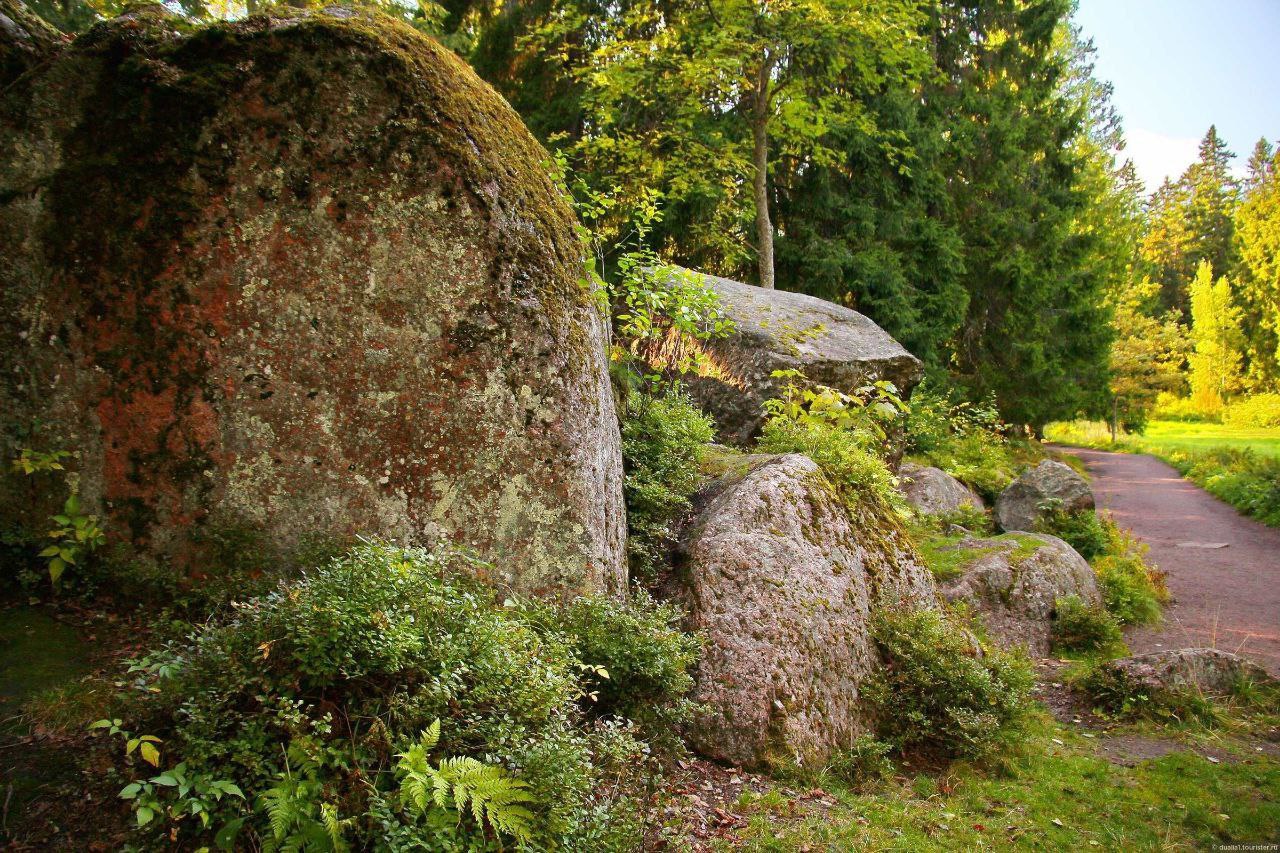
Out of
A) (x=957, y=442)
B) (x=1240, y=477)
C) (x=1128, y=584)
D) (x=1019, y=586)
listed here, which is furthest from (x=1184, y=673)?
(x=1240, y=477)

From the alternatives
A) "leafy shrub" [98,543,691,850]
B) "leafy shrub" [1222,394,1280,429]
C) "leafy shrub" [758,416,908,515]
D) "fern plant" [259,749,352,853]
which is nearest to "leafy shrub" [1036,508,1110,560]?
"leafy shrub" [758,416,908,515]

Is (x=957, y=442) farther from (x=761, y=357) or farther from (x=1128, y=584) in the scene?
(x=761, y=357)

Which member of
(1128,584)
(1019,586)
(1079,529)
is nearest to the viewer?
(1019,586)

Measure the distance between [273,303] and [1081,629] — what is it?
938 centimetres

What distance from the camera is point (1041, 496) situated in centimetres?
1267

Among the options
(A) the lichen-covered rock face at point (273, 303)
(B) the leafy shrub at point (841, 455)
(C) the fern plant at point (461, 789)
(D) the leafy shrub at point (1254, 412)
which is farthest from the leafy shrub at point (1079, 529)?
(D) the leafy shrub at point (1254, 412)

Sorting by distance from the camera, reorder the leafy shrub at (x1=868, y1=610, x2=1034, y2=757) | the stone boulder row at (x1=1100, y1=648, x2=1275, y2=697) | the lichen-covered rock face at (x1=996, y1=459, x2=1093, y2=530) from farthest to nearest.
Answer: the lichen-covered rock face at (x1=996, y1=459, x2=1093, y2=530) < the stone boulder row at (x1=1100, y1=648, x2=1275, y2=697) < the leafy shrub at (x1=868, y1=610, x2=1034, y2=757)

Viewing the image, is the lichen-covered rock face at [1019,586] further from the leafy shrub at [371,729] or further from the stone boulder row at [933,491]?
the leafy shrub at [371,729]

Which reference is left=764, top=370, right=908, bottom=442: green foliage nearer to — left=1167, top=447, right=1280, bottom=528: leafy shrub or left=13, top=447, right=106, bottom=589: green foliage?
left=13, top=447, right=106, bottom=589: green foliage

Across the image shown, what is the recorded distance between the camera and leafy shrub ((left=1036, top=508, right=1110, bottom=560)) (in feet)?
39.0

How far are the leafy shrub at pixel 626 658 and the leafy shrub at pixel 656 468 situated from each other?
1.04 metres

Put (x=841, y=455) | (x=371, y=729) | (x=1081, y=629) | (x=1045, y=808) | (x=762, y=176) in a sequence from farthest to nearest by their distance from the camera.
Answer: (x=762, y=176) < (x=1081, y=629) < (x=841, y=455) < (x=1045, y=808) < (x=371, y=729)

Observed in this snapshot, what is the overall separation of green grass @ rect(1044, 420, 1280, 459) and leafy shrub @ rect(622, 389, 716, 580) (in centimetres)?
2075

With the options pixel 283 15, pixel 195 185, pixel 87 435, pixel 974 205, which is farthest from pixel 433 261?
pixel 974 205
